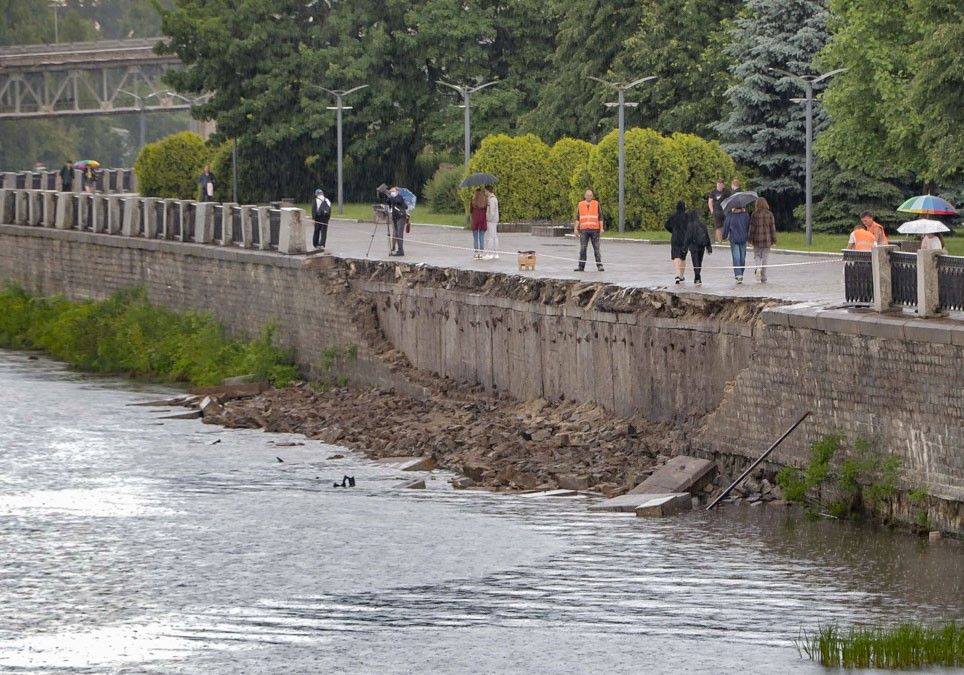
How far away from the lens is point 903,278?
25.1 metres

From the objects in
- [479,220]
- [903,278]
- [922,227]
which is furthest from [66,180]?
[903,278]

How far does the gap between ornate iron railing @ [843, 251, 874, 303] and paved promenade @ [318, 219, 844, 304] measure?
1224 mm

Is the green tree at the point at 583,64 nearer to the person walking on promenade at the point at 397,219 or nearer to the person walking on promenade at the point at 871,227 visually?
the person walking on promenade at the point at 397,219

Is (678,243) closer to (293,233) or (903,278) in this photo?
(903,278)

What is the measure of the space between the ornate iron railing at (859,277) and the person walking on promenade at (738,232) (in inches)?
243

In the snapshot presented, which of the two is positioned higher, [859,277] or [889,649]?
[859,277]

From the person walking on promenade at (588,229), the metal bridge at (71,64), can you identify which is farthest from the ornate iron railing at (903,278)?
the metal bridge at (71,64)

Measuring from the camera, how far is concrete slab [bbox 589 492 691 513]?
26.7 m

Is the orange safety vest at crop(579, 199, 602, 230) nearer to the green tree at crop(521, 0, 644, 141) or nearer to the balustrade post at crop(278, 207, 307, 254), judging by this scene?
the balustrade post at crop(278, 207, 307, 254)

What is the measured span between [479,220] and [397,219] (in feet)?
9.83

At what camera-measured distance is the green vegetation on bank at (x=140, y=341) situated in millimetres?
42719

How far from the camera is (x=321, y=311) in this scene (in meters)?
40.7

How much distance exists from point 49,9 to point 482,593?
12071 centimetres

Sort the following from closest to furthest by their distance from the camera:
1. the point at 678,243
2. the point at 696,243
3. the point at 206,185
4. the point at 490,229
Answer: the point at 696,243 < the point at 678,243 < the point at 490,229 < the point at 206,185
